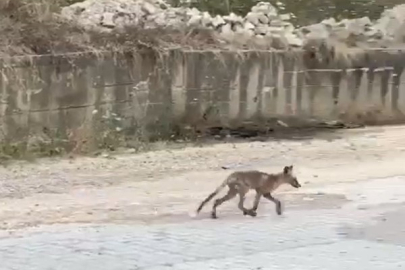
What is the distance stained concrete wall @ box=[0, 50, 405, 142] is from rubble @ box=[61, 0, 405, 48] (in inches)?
36.0

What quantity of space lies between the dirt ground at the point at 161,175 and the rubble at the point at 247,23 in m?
2.94

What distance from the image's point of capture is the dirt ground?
356 inches

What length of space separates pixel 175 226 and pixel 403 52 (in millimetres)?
10544

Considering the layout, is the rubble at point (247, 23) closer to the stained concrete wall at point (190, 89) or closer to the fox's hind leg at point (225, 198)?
the stained concrete wall at point (190, 89)

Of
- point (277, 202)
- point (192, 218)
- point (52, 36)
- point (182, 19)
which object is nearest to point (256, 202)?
point (277, 202)

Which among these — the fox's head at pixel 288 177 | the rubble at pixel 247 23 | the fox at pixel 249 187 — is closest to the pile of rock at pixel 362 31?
the rubble at pixel 247 23

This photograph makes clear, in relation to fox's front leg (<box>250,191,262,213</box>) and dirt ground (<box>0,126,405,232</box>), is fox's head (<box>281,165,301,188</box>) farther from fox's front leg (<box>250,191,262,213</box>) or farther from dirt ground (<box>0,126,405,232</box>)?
dirt ground (<box>0,126,405,232</box>)

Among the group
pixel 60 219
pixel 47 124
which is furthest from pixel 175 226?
pixel 47 124

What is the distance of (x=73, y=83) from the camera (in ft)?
43.8

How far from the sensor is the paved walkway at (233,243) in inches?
273

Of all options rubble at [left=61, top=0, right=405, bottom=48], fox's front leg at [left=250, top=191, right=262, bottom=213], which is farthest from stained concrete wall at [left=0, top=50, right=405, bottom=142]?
fox's front leg at [left=250, top=191, right=262, bottom=213]

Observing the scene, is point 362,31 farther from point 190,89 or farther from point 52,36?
point 52,36

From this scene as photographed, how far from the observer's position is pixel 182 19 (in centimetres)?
1655

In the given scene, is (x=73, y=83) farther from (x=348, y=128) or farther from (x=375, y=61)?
(x=375, y=61)
